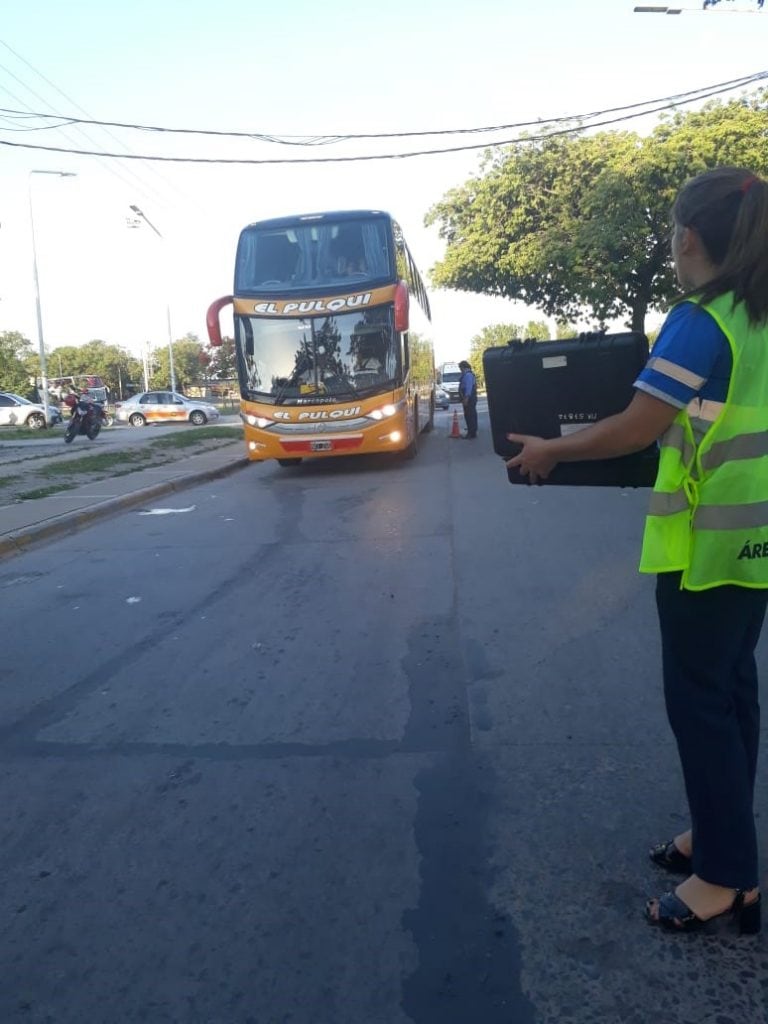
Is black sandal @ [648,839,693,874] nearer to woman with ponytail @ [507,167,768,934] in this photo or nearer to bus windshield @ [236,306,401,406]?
woman with ponytail @ [507,167,768,934]

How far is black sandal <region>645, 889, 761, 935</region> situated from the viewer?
2.52 metres

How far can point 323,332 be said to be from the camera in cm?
1463

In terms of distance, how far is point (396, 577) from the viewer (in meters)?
7.17

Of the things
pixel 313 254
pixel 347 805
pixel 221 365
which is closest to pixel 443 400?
pixel 221 365

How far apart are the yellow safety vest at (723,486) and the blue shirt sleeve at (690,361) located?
31 mm

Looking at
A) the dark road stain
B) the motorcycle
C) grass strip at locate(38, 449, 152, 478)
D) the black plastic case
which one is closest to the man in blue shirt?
grass strip at locate(38, 449, 152, 478)

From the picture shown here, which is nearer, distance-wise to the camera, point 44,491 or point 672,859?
point 672,859

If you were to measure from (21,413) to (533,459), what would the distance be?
36.8 m

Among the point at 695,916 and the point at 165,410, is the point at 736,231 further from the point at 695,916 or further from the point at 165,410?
the point at 165,410

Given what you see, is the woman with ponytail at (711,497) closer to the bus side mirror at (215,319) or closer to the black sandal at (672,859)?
the black sandal at (672,859)

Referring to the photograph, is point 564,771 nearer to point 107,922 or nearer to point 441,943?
point 441,943

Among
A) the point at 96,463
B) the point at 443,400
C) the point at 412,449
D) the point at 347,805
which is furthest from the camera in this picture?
the point at 443,400

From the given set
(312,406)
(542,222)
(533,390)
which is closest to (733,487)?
(533,390)

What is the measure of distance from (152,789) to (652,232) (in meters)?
23.2
